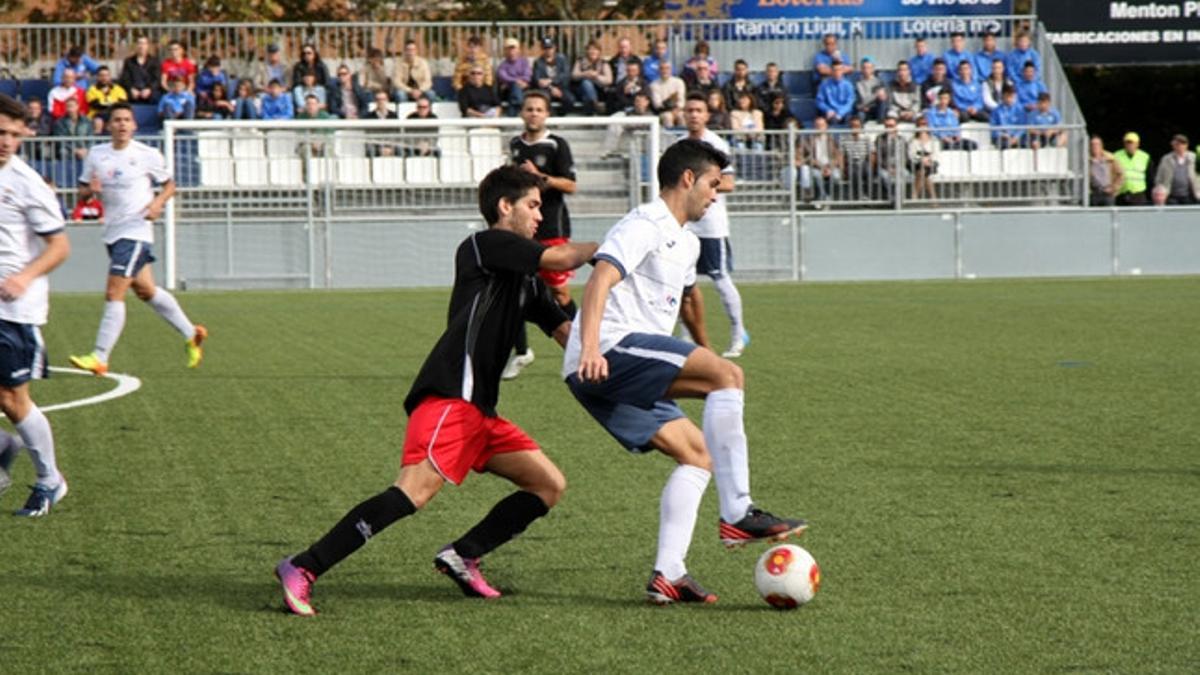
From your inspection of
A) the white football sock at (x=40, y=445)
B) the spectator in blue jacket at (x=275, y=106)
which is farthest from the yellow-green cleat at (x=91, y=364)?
the spectator in blue jacket at (x=275, y=106)

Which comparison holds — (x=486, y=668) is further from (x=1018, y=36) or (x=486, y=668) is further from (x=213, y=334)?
(x=1018, y=36)

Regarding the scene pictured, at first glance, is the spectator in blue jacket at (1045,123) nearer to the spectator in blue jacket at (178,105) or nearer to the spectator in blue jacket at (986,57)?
the spectator in blue jacket at (986,57)

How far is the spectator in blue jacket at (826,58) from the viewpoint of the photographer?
2983 cm


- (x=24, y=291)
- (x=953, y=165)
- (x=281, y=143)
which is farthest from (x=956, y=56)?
(x=24, y=291)

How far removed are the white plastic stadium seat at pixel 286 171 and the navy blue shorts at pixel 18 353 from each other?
1873 cm

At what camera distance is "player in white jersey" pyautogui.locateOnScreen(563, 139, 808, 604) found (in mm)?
5969

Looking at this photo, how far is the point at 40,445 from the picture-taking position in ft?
26.1

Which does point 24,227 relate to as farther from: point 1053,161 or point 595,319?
point 1053,161

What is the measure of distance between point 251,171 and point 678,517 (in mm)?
21088

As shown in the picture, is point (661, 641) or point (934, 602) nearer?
point (661, 641)

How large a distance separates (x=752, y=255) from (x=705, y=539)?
20.6 metres

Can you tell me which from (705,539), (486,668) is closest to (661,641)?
(486,668)

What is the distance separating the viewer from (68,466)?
9281 mm

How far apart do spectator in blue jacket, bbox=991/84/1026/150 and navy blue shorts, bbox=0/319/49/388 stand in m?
22.6
